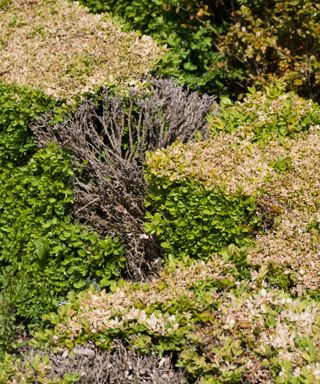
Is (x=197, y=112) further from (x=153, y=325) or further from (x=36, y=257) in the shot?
(x=153, y=325)

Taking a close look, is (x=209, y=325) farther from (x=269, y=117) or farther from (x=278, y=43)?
(x=278, y=43)

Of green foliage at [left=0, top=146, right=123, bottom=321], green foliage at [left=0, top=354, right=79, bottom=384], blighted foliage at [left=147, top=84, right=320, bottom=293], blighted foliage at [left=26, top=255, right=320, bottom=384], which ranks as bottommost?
green foliage at [left=0, top=146, right=123, bottom=321]

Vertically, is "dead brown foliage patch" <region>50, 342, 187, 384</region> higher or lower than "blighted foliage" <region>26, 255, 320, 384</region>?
lower

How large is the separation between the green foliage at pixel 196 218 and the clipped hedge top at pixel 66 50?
1138mm

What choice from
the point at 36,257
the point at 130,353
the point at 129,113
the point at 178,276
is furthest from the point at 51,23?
the point at 130,353

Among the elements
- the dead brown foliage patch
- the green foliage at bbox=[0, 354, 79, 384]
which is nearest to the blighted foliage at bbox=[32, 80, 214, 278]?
the dead brown foliage patch

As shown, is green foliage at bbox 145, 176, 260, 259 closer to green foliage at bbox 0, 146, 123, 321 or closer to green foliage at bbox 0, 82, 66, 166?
green foliage at bbox 0, 146, 123, 321

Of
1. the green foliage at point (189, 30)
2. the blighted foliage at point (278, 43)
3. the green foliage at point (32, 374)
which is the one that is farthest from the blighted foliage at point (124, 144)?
the green foliage at point (32, 374)

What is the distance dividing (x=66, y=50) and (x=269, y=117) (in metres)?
1.68

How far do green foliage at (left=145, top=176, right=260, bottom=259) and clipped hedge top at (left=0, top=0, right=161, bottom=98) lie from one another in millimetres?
1138

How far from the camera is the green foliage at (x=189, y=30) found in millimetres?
6219

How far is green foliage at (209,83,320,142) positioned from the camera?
4.65 meters

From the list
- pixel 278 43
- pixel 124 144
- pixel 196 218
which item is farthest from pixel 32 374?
pixel 278 43

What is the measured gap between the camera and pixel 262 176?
406 cm
